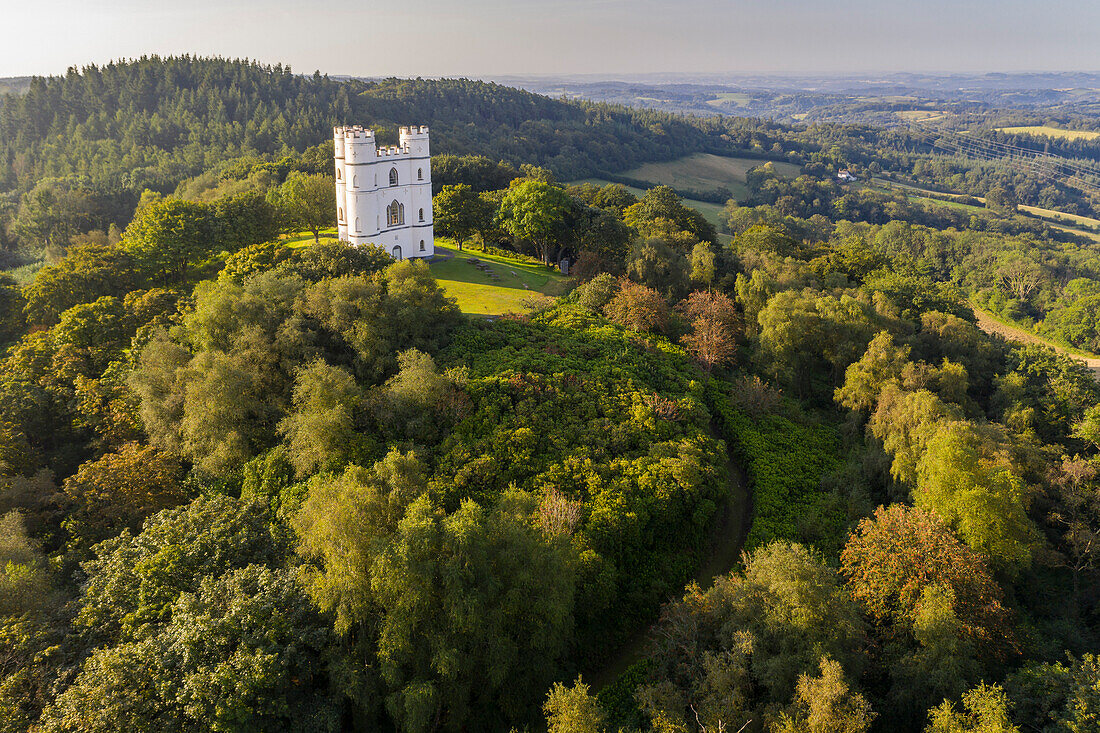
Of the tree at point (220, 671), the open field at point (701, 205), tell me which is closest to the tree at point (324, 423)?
the tree at point (220, 671)

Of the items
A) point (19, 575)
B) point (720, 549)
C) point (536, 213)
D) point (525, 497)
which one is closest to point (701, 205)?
point (536, 213)

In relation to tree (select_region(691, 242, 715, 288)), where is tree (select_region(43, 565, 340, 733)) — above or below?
below

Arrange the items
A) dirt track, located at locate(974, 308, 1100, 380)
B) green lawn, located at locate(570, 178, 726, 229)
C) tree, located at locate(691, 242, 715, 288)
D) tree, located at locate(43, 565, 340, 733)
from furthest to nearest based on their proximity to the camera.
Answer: green lawn, located at locate(570, 178, 726, 229)
dirt track, located at locate(974, 308, 1100, 380)
tree, located at locate(691, 242, 715, 288)
tree, located at locate(43, 565, 340, 733)

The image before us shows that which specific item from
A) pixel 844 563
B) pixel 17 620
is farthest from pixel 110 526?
pixel 844 563

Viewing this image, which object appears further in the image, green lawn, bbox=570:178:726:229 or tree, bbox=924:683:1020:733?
green lawn, bbox=570:178:726:229

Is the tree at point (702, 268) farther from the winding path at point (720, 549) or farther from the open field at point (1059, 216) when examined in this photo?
the open field at point (1059, 216)

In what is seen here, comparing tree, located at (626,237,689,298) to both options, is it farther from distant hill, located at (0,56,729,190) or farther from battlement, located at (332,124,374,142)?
distant hill, located at (0,56,729,190)

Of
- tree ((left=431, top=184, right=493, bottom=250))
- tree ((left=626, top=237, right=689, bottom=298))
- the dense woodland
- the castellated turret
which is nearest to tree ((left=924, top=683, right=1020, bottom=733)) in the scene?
the dense woodland

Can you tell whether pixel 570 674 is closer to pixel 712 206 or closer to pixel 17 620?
pixel 17 620
